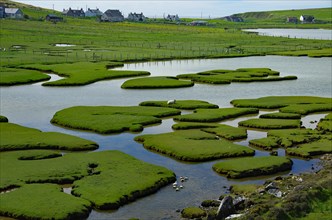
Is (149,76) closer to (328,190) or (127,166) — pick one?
(127,166)

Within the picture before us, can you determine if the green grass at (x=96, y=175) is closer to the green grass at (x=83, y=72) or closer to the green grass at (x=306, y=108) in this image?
the green grass at (x=306, y=108)

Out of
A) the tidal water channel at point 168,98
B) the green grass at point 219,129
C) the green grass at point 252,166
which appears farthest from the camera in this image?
the green grass at point 219,129

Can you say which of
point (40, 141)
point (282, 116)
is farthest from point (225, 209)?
point (282, 116)

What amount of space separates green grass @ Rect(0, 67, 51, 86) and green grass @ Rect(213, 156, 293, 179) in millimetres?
47772

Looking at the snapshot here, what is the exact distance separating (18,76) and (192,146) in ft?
152

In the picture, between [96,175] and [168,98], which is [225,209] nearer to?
[96,175]

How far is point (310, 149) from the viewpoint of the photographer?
37.8 meters

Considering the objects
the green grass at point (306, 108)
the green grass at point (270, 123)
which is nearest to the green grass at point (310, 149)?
the green grass at point (270, 123)

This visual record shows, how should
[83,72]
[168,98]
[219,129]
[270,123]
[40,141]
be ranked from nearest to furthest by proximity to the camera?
[40,141]
[219,129]
[270,123]
[168,98]
[83,72]

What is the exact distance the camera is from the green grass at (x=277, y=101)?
185 feet

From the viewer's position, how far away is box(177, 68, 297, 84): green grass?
255 feet

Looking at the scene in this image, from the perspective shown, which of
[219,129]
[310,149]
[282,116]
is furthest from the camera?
[282,116]

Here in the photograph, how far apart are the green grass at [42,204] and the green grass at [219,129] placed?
Result: 18772mm

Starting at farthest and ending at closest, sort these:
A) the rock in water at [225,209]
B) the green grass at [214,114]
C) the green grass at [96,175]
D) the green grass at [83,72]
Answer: the green grass at [83,72] < the green grass at [214,114] < the green grass at [96,175] < the rock in water at [225,209]
